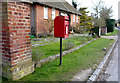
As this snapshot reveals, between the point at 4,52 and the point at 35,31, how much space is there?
9550 mm

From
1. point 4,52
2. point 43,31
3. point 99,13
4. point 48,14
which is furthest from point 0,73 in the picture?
point 99,13

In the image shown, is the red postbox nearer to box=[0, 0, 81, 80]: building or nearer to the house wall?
box=[0, 0, 81, 80]: building

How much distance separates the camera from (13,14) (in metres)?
2.75

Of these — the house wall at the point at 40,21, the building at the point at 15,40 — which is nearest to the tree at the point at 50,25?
the house wall at the point at 40,21

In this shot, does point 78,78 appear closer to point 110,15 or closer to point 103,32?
point 103,32

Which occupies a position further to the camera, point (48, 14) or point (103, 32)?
point (103, 32)

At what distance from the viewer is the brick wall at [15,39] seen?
8.86ft

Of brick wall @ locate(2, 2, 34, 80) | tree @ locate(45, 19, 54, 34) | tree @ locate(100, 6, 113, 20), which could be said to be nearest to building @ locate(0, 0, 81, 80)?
brick wall @ locate(2, 2, 34, 80)

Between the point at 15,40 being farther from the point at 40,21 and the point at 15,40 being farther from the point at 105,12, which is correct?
the point at 105,12

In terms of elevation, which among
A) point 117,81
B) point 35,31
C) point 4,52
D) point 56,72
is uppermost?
point 35,31

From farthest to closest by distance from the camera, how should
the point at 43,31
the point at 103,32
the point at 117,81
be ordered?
the point at 103,32 < the point at 43,31 < the point at 117,81

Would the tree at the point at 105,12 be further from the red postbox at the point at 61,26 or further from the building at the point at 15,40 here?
the building at the point at 15,40

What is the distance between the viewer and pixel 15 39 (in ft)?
9.27

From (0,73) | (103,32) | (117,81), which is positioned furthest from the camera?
(103,32)
